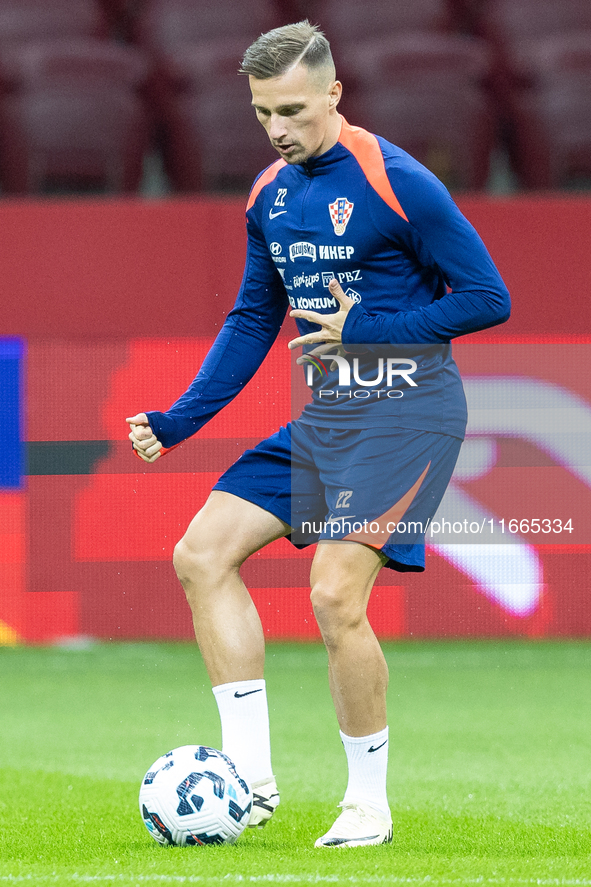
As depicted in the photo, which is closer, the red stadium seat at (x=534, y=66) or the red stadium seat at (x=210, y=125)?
the red stadium seat at (x=210, y=125)

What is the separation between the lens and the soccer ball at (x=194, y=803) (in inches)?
99.7

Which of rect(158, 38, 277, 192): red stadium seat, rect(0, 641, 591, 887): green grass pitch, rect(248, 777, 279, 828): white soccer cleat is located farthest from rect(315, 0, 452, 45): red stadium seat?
rect(248, 777, 279, 828): white soccer cleat

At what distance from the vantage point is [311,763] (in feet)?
12.2

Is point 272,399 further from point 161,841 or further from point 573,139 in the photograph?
point 161,841

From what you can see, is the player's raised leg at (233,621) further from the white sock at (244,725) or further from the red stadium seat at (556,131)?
the red stadium seat at (556,131)

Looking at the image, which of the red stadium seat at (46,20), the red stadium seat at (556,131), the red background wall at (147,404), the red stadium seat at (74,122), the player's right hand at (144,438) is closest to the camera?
the player's right hand at (144,438)

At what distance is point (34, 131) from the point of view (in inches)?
266

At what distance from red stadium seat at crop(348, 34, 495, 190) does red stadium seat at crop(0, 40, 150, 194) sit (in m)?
1.25

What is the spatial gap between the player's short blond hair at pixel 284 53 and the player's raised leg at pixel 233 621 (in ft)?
3.00

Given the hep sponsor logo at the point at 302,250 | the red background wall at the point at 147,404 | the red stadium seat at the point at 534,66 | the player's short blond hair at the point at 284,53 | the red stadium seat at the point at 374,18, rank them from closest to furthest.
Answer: the player's short blond hair at the point at 284,53
the hep sponsor logo at the point at 302,250
the red background wall at the point at 147,404
the red stadium seat at the point at 534,66
the red stadium seat at the point at 374,18

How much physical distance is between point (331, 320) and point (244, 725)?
91 centimetres

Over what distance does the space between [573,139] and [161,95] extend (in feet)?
7.47

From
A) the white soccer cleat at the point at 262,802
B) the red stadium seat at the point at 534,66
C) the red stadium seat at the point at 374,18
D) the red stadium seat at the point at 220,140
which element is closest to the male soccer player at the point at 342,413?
the white soccer cleat at the point at 262,802

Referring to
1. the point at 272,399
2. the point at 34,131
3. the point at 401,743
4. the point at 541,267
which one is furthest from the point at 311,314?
the point at 34,131
